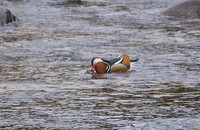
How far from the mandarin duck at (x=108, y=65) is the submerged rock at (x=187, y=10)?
1224 centimetres

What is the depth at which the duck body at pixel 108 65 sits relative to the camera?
14.6 metres

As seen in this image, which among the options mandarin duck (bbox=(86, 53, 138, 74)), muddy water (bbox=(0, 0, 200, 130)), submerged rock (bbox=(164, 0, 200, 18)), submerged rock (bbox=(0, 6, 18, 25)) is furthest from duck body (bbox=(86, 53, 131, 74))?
submerged rock (bbox=(164, 0, 200, 18))

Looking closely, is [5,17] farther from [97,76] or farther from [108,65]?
[97,76]

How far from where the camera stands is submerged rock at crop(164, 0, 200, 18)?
27.2 m

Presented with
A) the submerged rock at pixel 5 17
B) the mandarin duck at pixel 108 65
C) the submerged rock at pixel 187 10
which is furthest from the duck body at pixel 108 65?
the submerged rock at pixel 187 10

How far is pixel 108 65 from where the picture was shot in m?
14.8

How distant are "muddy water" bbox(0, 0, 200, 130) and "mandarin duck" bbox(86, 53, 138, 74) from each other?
0.18 meters

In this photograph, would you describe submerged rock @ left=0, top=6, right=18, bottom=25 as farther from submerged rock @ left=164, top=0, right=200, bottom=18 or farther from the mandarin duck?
the mandarin duck

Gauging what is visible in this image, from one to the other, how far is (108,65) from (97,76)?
1.24 feet

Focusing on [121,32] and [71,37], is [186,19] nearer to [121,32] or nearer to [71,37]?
[121,32]

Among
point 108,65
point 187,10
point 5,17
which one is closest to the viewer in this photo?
point 108,65

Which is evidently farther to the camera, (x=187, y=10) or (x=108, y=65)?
(x=187, y=10)

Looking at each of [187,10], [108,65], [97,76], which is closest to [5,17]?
[187,10]

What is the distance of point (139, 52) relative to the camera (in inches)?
735
